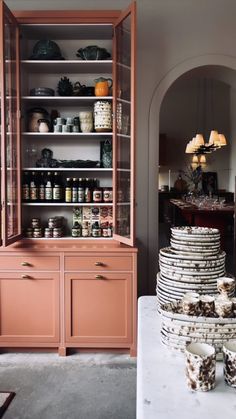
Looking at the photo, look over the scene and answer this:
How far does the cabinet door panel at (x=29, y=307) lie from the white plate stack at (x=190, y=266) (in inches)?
71.9

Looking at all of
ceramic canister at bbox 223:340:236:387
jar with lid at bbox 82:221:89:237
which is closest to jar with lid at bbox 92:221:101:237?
jar with lid at bbox 82:221:89:237

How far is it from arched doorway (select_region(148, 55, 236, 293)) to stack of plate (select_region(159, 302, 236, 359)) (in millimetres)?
2440

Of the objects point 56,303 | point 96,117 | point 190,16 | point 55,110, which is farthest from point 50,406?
point 190,16

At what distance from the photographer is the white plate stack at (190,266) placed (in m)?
1.38

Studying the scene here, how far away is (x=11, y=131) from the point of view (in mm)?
3164

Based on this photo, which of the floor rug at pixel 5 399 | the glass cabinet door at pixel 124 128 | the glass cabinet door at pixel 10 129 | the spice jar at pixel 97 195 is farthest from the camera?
the spice jar at pixel 97 195

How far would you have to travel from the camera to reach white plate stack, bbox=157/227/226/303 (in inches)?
54.2

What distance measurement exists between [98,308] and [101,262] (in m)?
0.38

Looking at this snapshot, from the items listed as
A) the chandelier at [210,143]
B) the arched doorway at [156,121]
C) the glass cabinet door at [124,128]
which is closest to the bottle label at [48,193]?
the glass cabinet door at [124,128]

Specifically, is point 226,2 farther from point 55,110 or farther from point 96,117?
point 55,110

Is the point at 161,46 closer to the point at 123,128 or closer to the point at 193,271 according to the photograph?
the point at 123,128

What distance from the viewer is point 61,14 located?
3.10 m

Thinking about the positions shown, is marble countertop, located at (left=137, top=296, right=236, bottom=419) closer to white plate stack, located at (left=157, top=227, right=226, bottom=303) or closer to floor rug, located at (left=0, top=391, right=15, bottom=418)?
white plate stack, located at (left=157, top=227, right=226, bottom=303)

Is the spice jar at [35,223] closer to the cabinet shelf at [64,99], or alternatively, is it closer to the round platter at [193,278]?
the cabinet shelf at [64,99]
